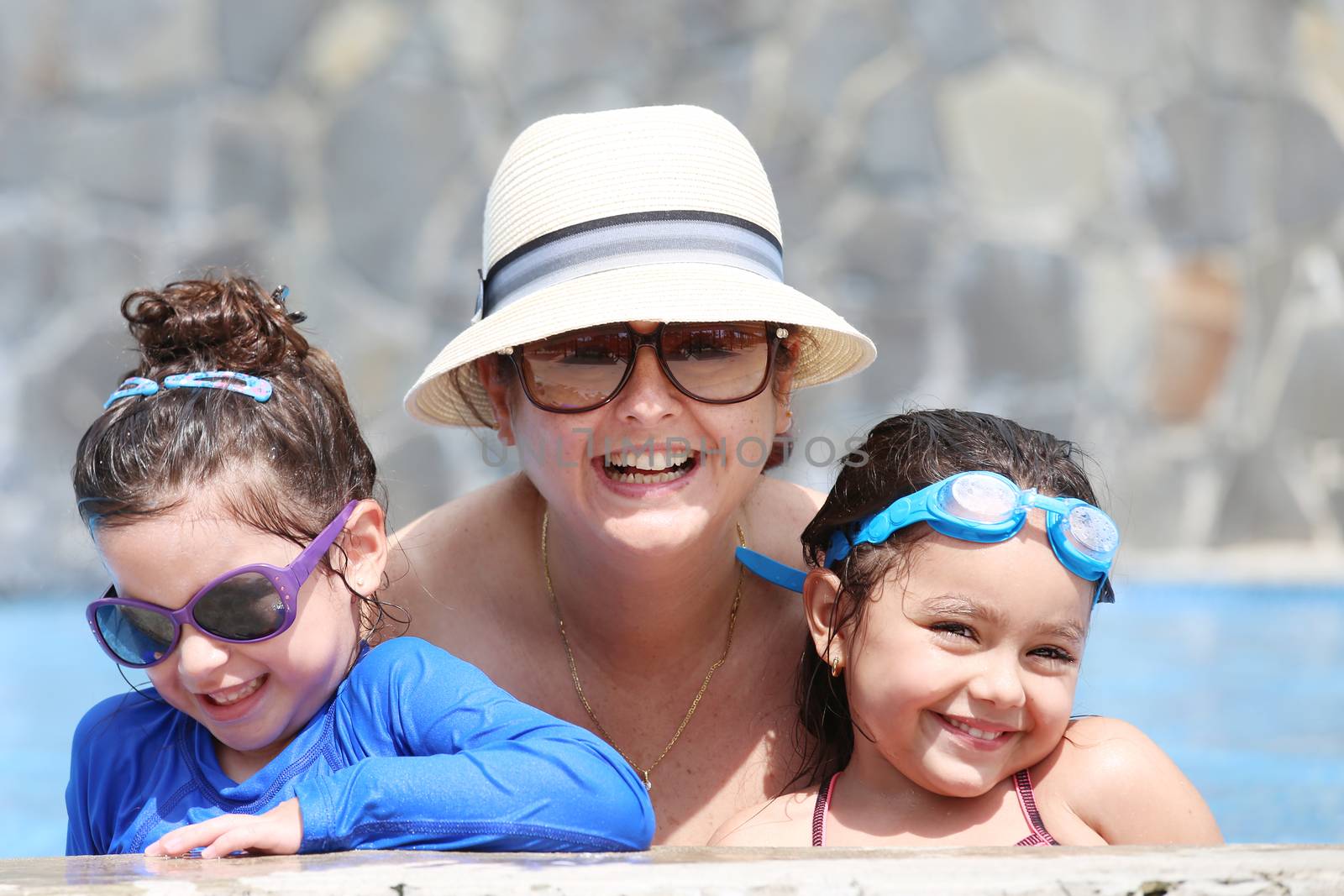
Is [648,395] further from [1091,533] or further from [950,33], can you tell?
[950,33]

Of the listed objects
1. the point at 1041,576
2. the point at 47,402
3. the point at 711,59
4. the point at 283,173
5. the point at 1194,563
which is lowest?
the point at 1041,576

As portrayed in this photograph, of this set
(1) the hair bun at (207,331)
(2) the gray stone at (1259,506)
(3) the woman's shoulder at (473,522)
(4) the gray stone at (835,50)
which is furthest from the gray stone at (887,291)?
(1) the hair bun at (207,331)

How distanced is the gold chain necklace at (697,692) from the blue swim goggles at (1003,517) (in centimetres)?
68

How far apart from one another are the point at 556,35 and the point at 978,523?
6.87 meters

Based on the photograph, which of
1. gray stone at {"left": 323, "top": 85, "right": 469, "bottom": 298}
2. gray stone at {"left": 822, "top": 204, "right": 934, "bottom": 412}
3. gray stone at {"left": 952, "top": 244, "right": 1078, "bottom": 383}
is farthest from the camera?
gray stone at {"left": 952, "top": 244, "right": 1078, "bottom": 383}

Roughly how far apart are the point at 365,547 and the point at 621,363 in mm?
578

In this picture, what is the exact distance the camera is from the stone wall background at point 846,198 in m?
8.32

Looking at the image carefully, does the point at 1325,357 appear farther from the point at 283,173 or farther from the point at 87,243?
the point at 87,243

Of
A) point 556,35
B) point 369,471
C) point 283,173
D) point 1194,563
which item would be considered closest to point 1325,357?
point 1194,563

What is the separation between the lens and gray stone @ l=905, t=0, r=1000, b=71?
352 inches

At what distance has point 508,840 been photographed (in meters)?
1.91

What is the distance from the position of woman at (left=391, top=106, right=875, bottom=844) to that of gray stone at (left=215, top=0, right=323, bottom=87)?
6032 mm

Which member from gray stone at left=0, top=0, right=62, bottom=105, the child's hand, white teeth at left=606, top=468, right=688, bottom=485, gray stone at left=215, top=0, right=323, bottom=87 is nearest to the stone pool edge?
the child's hand

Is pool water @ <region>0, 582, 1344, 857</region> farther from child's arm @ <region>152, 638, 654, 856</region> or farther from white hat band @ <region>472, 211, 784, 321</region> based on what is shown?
child's arm @ <region>152, 638, 654, 856</region>
